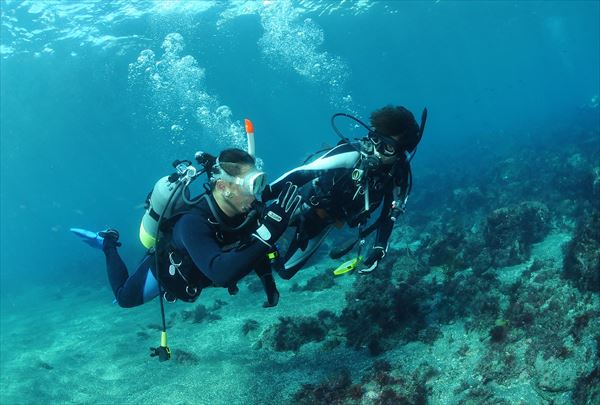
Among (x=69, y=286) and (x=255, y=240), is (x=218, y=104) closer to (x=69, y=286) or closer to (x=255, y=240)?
(x=69, y=286)

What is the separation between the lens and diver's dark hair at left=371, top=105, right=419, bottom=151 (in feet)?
14.9

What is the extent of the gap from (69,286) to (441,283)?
24.7 metres

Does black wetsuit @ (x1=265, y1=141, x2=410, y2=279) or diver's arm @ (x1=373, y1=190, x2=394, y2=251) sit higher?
black wetsuit @ (x1=265, y1=141, x2=410, y2=279)

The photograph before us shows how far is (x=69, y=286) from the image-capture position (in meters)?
24.5

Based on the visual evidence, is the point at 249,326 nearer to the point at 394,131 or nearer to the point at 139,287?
the point at 139,287

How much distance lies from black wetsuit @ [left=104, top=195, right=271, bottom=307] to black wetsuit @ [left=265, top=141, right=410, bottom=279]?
0.99 m

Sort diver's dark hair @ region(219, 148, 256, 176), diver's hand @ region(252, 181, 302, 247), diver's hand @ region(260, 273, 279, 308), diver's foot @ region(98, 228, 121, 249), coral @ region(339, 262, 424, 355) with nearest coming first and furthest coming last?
1. diver's hand @ region(252, 181, 302, 247)
2. diver's dark hair @ region(219, 148, 256, 176)
3. diver's hand @ region(260, 273, 279, 308)
4. diver's foot @ region(98, 228, 121, 249)
5. coral @ region(339, 262, 424, 355)

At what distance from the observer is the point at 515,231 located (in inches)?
386

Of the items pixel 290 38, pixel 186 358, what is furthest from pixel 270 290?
pixel 290 38

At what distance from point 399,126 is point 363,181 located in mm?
804

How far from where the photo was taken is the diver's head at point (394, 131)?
4539 millimetres

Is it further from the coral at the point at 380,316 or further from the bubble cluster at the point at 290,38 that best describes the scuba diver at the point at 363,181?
the bubble cluster at the point at 290,38

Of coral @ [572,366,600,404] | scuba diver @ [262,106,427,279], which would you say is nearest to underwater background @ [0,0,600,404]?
coral @ [572,366,600,404]

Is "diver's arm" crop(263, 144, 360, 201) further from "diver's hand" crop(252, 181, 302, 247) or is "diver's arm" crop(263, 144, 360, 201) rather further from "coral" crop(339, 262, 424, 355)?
"coral" crop(339, 262, 424, 355)
